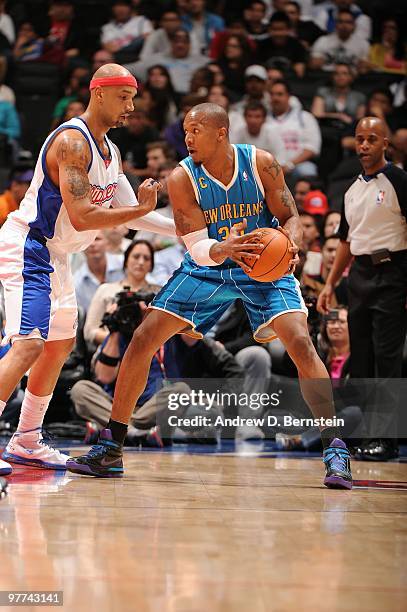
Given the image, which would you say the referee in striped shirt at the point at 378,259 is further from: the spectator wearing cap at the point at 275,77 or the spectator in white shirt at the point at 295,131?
the spectator wearing cap at the point at 275,77

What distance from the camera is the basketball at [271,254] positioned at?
14.4 feet

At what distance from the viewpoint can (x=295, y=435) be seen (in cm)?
636

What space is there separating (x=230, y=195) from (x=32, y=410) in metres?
1.54

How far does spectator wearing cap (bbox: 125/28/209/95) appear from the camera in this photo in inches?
424

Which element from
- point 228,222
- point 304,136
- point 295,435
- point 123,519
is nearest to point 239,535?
point 123,519

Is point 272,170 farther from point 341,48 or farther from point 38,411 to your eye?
point 341,48

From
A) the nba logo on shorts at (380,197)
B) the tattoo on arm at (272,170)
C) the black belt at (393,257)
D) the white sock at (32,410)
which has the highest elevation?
the nba logo on shorts at (380,197)

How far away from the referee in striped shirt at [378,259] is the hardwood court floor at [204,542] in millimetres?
1128

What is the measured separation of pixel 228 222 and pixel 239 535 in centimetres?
184

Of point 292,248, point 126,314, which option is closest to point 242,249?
point 292,248

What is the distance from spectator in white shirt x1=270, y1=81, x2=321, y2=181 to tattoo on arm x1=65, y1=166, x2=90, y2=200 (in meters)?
5.45

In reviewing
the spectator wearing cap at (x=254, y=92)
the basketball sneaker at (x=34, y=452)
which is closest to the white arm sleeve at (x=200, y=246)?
the basketball sneaker at (x=34, y=452)

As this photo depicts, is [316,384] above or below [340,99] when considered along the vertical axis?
below

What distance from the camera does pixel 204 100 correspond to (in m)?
9.69
